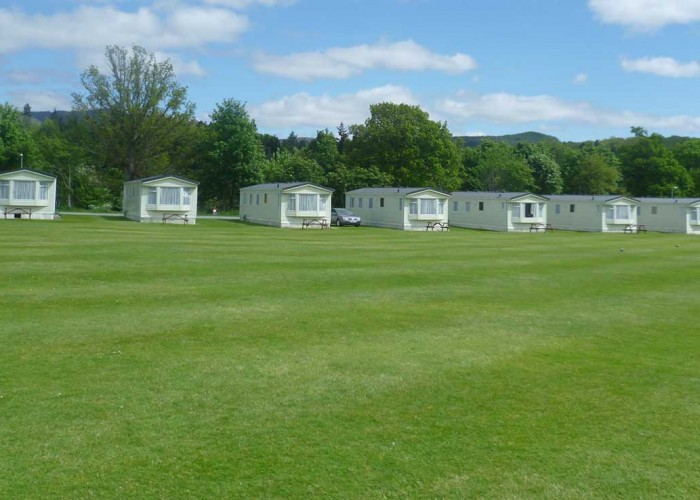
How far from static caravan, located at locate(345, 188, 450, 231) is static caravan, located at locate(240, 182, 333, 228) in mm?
6607

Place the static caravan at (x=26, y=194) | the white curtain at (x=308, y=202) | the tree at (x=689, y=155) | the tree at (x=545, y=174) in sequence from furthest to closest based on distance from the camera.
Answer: the tree at (x=689, y=155)
the tree at (x=545, y=174)
the white curtain at (x=308, y=202)
the static caravan at (x=26, y=194)

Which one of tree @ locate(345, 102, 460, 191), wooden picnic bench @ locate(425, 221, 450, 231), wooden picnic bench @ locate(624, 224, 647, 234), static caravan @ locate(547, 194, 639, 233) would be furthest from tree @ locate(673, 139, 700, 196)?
wooden picnic bench @ locate(425, 221, 450, 231)

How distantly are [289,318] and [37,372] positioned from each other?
5730 mm

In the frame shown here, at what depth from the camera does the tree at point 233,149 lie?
276 ft

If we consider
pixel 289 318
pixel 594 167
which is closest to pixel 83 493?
pixel 289 318

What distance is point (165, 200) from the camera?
190 ft

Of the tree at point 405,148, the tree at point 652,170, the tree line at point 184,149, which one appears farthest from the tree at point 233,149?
the tree at point 652,170

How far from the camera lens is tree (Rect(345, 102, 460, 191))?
291ft

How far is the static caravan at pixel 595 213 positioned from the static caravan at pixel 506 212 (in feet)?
14.9

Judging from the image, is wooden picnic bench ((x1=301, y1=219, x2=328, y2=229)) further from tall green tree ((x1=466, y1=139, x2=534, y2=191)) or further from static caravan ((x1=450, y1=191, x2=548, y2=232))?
tall green tree ((x1=466, y1=139, x2=534, y2=191))

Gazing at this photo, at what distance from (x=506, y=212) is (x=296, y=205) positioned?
19.9 meters

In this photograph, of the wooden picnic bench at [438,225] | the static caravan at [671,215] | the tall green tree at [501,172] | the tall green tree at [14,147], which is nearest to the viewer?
the wooden picnic bench at [438,225]

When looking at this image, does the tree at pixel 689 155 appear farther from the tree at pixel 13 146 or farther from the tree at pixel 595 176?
the tree at pixel 13 146

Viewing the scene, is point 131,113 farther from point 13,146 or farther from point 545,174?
point 545,174
